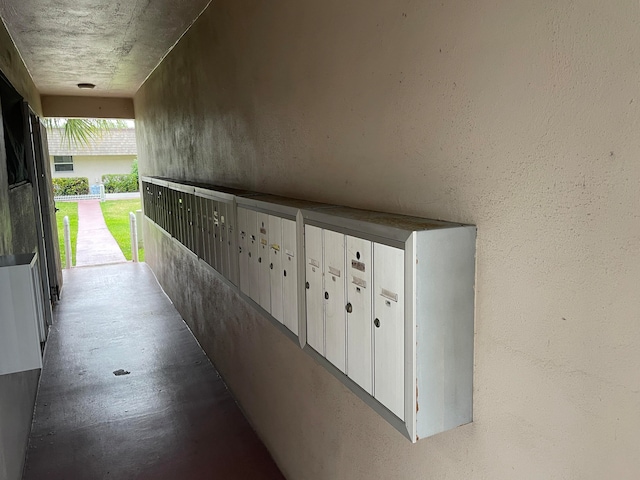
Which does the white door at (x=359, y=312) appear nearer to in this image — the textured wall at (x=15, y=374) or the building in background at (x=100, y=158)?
the textured wall at (x=15, y=374)

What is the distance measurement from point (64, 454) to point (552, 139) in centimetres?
320

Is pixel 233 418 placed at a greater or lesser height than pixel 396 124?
lesser

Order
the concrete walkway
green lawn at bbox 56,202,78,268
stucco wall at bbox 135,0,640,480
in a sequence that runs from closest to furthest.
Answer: stucco wall at bbox 135,0,640,480, the concrete walkway, green lawn at bbox 56,202,78,268

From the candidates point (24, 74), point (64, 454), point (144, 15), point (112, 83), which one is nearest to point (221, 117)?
point (144, 15)

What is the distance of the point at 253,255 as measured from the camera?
8.00 feet

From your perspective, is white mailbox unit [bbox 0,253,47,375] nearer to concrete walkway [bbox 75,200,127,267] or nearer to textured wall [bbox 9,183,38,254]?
textured wall [bbox 9,183,38,254]

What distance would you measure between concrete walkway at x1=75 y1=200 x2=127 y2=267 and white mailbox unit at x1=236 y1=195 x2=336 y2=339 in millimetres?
7428

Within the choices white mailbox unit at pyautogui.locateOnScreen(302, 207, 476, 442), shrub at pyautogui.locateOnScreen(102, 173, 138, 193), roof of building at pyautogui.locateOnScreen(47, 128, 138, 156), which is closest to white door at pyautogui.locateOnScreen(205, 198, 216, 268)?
white mailbox unit at pyautogui.locateOnScreen(302, 207, 476, 442)

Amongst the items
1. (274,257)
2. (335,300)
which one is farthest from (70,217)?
(335,300)

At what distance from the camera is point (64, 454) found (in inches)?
119

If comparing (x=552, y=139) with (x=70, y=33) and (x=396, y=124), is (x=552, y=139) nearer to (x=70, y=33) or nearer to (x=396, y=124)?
(x=396, y=124)

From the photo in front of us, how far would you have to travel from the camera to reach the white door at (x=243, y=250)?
2521mm

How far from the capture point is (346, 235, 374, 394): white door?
4.80ft

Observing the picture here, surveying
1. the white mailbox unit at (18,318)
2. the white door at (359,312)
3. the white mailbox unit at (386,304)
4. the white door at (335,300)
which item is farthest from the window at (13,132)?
the white door at (359,312)
